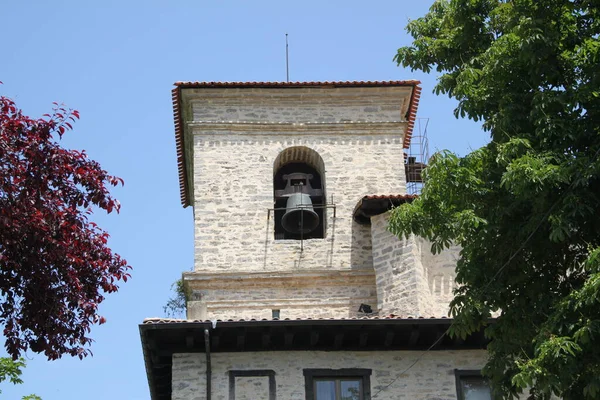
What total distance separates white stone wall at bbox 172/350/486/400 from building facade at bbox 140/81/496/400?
0.07 feet

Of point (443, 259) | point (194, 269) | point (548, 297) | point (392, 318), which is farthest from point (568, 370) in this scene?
point (194, 269)

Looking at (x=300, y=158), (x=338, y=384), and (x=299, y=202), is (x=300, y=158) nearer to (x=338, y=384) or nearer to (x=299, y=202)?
(x=299, y=202)

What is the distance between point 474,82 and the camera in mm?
14398

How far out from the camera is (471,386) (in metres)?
17.6

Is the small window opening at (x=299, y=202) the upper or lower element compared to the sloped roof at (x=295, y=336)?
upper

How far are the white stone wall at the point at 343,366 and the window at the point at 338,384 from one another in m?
0.08

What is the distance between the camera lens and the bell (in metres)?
23.0

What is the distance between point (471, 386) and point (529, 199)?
551 centimetres

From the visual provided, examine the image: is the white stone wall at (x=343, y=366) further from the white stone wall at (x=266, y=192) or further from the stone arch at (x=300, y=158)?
the stone arch at (x=300, y=158)

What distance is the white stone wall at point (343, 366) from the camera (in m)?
17.4

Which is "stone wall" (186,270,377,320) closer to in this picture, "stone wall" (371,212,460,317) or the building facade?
the building facade

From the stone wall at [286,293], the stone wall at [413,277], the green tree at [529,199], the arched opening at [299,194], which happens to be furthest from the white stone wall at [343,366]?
the arched opening at [299,194]

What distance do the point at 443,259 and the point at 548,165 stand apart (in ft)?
29.8

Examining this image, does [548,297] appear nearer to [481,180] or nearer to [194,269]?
[481,180]
